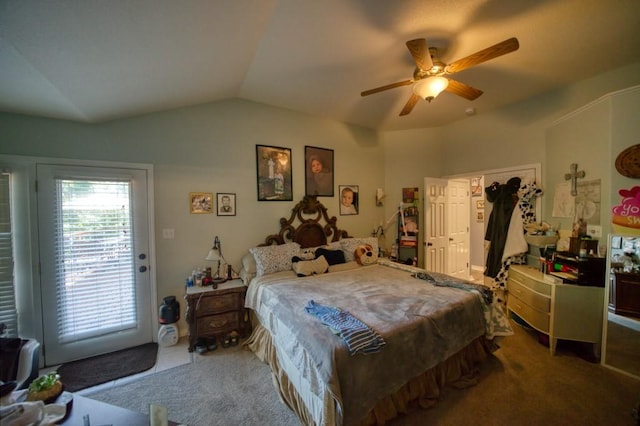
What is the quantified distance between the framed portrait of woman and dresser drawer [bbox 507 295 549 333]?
115 inches

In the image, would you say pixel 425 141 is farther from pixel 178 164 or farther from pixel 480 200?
pixel 178 164

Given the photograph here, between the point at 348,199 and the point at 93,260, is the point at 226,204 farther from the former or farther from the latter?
the point at 348,199

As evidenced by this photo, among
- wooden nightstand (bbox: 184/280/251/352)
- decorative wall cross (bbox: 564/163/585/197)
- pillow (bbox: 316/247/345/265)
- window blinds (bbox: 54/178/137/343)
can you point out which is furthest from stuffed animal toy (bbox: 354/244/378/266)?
window blinds (bbox: 54/178/137/343)

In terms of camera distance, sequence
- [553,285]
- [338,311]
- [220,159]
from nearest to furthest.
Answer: [338,311] < [553,285] < [220,159]

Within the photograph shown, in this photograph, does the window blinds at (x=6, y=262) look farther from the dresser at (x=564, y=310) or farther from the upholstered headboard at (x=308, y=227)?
the dresser at (x=564, y=310)

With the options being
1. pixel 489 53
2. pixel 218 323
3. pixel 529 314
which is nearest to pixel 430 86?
pixel 489 53

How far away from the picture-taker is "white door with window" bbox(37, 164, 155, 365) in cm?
230

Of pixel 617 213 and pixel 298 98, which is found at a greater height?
pixel 298 98

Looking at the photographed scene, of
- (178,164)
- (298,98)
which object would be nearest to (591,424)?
(298,98)

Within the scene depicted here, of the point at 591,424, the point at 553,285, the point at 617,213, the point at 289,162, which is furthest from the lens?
the point at 289,162

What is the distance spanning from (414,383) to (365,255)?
1751mm

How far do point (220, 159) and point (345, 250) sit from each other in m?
2.19

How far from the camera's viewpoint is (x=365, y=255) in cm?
339

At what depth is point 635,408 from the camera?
5.50 feet
